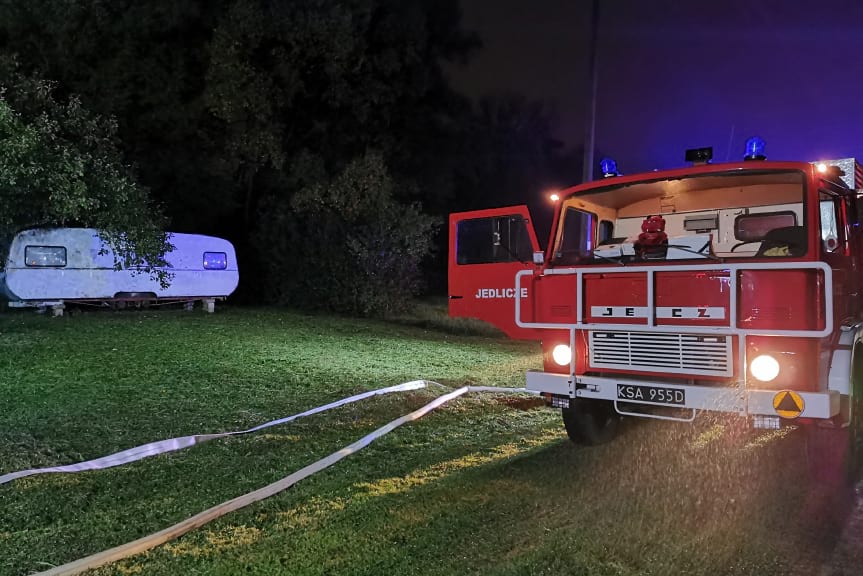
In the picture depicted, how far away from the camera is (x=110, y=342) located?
11172 mm

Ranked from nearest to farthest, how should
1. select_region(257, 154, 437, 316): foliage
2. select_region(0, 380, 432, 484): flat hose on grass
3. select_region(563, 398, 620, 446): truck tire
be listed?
select_region(0, 380, 432, 484): flat hose on grass < select_region(563, 398, 620, 446): truck tire < select_region(257, 154, 437, 316): foliage

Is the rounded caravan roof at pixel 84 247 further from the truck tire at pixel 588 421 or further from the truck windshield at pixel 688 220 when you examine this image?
the truck tire at pixel 588 421

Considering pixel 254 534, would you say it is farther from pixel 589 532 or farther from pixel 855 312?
pixel 855 312

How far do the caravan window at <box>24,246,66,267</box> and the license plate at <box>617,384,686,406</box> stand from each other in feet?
45.0

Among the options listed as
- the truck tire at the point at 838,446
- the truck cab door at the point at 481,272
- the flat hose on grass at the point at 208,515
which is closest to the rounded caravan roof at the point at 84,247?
the truck cab door at the point at 481,272

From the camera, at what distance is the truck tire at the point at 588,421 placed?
565 cm

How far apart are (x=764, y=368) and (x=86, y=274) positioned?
14.7 metres

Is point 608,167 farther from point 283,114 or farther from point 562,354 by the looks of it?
point 283,114

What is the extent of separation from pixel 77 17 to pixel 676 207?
14.3 meters

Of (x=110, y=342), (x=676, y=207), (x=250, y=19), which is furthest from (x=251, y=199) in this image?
(x=676, y=207)

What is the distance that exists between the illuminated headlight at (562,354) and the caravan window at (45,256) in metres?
13.1

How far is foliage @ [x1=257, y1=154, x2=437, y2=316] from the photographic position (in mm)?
18406

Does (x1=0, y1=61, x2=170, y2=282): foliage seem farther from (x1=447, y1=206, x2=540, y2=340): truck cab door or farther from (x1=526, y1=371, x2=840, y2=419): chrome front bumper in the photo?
(x1=526, y1=371, x2=840, y2=419): chrome front bumper

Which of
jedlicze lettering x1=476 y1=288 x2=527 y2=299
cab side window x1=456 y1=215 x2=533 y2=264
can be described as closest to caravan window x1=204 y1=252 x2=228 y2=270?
cab side window x1=456 y1=215 x2=533 y2=264
